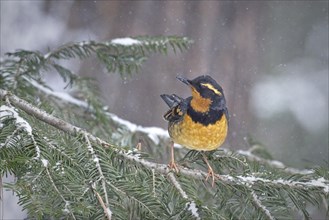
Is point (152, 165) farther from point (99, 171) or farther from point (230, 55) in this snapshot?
point (230, 55)

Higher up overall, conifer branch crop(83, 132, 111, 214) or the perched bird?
the perched bird

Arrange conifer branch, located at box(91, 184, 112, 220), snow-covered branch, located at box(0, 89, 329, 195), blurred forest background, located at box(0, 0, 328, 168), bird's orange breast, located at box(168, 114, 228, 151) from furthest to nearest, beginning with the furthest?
blurred forest background, located at box(0, 0, 328, 168), bird's orange breast, located at box(168, 114, 228, 151), snow-covered branch, located at box(0, 89, 329, 195), conifer branch, located at box(91, 184, 112, 220)

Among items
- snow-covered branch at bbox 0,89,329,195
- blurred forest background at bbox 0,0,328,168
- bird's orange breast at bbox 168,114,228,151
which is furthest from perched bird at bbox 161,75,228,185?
blurred forest background at bbox 0,0,328,168

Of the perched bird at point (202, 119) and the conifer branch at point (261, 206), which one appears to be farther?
the perched bird at point (202, 119)

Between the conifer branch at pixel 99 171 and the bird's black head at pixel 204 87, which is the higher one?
the bird's black head at pixel 204 87

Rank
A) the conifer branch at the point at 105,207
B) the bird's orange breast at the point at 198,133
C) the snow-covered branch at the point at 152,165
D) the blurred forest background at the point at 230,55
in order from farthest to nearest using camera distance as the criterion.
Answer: the blurred forest background at the point at 230,55, the bird's orange breast at the point at 198,133, the snow-covered branch at the point at 152,165, the conifer branch at the point at 105,207

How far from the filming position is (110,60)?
8.68 feet

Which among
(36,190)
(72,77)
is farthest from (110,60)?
(36,190)

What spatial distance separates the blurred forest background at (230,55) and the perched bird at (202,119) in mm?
3857

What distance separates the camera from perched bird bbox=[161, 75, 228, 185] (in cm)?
212

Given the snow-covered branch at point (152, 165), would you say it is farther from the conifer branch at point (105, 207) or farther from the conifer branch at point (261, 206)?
the conifer branch at point (105, 207)

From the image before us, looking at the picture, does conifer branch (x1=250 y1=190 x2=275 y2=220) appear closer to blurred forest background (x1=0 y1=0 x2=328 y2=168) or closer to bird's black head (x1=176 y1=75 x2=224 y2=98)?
bird's black head (x1=176 y1=75 x2=224 y2=98)

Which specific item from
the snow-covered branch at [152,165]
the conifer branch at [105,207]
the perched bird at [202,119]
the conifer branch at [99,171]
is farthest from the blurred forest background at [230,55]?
the conifer branch at [105,207]

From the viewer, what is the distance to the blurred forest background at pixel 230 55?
21.5 ft
